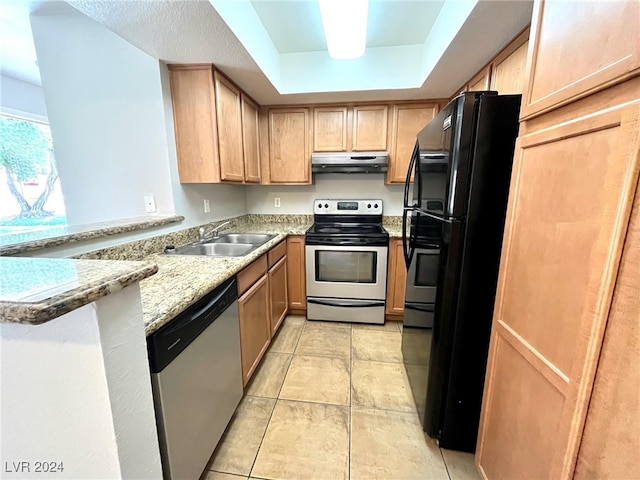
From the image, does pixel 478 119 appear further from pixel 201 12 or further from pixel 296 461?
pixel 296 461

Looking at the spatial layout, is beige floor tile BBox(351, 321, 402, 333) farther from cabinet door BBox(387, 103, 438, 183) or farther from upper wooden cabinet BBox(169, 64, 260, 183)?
upper wooden cabinet BBox(169, 64, 260, 183)

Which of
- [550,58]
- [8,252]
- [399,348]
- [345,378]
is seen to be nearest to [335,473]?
[345,378]

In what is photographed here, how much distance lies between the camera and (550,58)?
2.64 feet

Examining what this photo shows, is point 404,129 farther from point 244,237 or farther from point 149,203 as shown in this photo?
point 149,203

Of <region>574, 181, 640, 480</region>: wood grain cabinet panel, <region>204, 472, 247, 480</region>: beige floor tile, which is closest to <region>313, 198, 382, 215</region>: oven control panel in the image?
<region>204, 472, 247, 480</region>: beige floor tile

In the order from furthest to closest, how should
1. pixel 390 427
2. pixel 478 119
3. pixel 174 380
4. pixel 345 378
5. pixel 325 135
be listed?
pixel 325 135 → pixel 345 378 → pixel 390 427 → pixel 478 119 → pixel 174 380

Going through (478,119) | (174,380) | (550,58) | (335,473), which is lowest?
(335,473)

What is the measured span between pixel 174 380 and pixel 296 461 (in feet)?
2.67

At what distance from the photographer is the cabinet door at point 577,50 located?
1.87 ft

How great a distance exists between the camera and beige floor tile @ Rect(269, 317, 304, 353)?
2.26 metres

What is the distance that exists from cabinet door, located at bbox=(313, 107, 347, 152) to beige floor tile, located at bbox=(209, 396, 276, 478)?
2345mm

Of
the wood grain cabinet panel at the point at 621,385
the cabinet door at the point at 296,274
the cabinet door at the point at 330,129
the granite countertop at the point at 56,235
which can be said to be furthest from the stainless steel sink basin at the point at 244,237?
the wood grain cabinet panel at the point at 621,385

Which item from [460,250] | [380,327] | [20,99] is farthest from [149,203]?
[20,99]

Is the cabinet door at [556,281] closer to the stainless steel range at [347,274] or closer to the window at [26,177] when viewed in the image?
the stainless steel range at [347,274]
